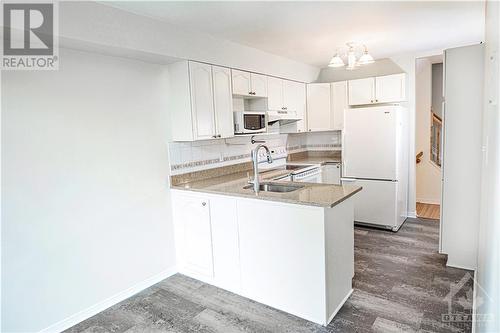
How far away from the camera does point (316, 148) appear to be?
5.66 metres

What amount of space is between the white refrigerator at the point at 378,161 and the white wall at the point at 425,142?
1.29 meters

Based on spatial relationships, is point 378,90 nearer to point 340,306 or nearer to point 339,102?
point 339,102

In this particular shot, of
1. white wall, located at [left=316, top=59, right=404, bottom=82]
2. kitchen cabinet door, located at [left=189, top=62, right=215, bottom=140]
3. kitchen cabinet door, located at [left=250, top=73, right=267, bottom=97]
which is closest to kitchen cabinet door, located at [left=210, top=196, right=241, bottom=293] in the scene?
kitchen cabinet door, located at [left=189, top=62, right=215, bottom=140]

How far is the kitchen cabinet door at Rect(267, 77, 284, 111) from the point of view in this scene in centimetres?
416

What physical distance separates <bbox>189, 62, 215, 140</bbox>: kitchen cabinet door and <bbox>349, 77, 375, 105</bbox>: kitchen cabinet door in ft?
8.23

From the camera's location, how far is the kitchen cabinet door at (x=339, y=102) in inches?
193

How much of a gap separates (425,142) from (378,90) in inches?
68.4

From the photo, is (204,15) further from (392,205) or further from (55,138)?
(392,205)

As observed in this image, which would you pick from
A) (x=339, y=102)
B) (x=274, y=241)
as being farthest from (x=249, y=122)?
(x=339, y=102)

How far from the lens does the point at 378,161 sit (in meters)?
4.35

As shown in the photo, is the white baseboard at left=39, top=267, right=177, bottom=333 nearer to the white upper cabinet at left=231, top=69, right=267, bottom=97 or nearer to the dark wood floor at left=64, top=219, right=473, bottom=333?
the dark wood floor at left=64, top=219, right=473, bottom=333

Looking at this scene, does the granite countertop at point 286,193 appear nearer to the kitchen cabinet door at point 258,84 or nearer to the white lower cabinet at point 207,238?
the white lower cabinet at point 207,238

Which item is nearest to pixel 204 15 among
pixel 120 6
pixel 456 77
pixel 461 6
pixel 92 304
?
pixel 120 6

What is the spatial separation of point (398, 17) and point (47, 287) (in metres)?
Result: 3.78
